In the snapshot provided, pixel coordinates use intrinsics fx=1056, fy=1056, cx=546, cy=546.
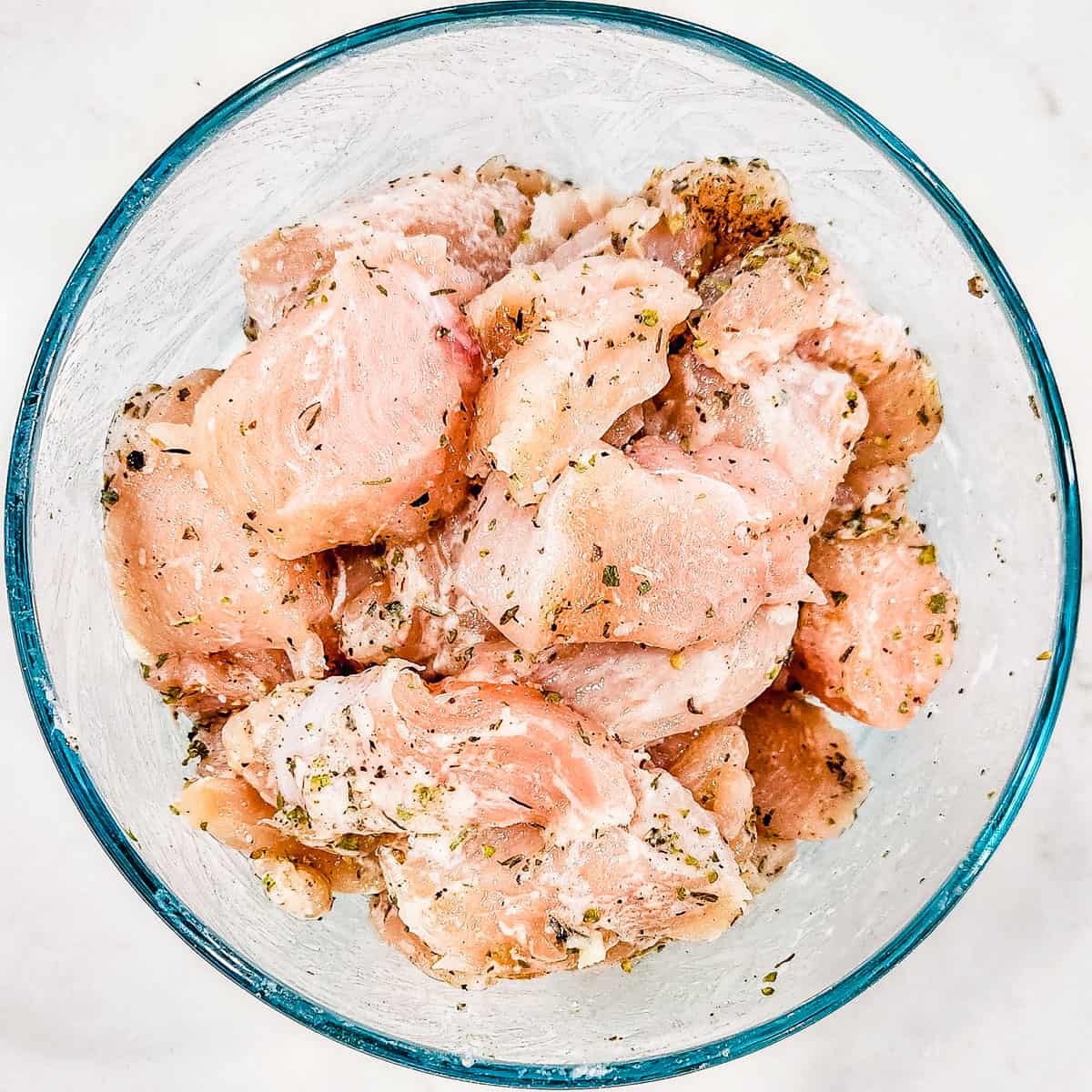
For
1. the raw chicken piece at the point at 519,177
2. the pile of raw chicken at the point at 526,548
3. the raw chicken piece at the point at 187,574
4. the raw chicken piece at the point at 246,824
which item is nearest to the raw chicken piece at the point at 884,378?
the pile of raw chicken at the point at 526,548

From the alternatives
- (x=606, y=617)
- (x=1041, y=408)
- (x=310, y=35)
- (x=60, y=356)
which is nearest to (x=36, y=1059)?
(x=60, y=356)

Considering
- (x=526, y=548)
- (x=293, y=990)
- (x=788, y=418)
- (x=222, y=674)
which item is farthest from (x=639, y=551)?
(x=293, y=990)

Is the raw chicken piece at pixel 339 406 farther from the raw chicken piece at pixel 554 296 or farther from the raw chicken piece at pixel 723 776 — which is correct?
the raw chicken piece at pixel 723 776

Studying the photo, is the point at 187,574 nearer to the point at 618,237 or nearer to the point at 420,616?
the point at 420,616

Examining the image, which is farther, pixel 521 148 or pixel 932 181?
pixel 521 148

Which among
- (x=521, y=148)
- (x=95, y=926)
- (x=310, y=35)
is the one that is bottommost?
(x=95, y=926)

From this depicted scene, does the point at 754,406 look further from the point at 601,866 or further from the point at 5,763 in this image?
the point at 5,763

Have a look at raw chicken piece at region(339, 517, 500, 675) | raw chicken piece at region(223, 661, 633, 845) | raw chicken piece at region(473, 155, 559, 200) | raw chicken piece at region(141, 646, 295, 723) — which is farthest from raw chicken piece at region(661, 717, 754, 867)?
raw chicken piece at region(473, 155, 559, 200)
